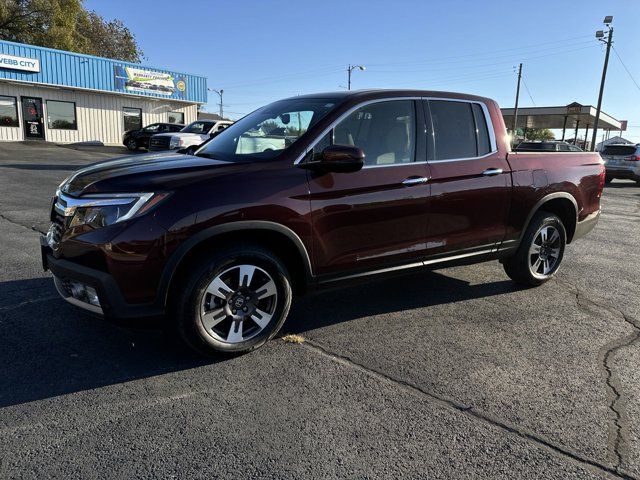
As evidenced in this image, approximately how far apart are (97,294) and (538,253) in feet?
13.9

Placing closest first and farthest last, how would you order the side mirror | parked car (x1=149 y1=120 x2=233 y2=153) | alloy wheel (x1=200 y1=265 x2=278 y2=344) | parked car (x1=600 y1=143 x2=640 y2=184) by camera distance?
alloy wheel (x1=200 y1=265 x2=278 y2=344)
the side mirror
parked car (x1=149 y1=120 x2=233 y2=153)
parked car (x1=600 y1=143 x2=640 y2=184)

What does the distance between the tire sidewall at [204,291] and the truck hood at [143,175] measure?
56 centimetres

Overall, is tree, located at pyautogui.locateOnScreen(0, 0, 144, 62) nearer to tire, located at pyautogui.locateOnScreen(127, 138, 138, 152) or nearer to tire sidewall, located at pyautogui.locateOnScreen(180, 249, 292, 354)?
tire, located at pyautogui.locateOnScreen(127, 138, 138, 152)

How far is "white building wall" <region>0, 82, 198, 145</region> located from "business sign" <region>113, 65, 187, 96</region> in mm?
780

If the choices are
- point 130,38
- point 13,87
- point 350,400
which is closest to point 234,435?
point 350,400

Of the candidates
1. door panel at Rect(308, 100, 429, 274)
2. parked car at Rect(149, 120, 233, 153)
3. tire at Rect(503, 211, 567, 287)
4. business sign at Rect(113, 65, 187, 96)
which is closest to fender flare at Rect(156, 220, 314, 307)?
door panel at Rect(308, 100, 429, 274)

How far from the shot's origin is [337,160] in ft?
11.4

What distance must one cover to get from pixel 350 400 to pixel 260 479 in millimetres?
856

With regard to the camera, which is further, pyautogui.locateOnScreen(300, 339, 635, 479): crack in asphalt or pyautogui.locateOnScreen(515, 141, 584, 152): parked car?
pyautogui.locateOnScreen(515, 141, 584, 152): parked car

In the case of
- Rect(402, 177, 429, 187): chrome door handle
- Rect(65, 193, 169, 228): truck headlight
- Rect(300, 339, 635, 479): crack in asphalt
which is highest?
Rect(402, 177, 429, 187): chrome door handle

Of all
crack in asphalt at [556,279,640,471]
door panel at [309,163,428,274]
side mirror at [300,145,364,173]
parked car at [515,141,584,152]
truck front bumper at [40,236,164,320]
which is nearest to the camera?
crack in asphalt at [556,279,640,471]

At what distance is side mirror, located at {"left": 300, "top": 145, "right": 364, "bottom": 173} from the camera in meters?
3.47

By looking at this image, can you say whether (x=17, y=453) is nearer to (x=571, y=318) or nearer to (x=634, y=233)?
(x=571, y=318)

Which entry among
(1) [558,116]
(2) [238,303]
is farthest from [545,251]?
(1) [558,116]
